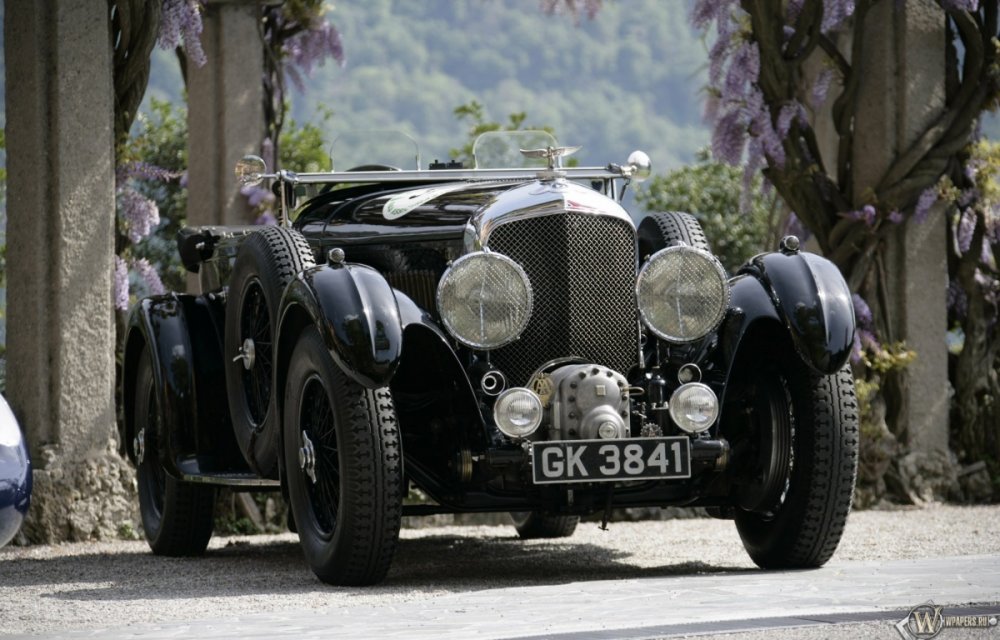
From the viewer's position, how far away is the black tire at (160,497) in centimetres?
725

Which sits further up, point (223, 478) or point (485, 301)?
point (485, 301)

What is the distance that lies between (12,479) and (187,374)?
2952 mm

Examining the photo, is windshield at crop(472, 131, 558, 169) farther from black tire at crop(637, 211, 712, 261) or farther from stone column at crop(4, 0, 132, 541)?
stone column at crop(4, 0, 132, 541)

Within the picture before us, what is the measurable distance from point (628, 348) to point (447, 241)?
0.79m

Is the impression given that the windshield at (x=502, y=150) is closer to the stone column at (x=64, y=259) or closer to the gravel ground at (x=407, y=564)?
the gravel ground at (x=407, y=564)

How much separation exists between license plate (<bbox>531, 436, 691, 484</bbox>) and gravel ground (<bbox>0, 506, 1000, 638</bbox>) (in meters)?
0.49

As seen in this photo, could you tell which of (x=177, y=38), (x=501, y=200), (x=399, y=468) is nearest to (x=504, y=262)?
(x=501, y=200)

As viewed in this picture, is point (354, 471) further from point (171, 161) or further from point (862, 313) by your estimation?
point (171, 161)

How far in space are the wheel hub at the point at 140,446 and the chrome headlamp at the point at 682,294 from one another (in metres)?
2.72

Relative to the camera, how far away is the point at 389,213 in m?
6.43

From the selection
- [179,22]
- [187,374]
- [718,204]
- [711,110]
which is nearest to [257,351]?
[187,374]

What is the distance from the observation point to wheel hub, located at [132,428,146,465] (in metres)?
7.52

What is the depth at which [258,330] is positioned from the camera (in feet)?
21.8

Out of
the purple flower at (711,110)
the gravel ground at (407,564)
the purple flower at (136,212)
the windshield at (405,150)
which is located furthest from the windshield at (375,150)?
the purple flower at (711,110)
